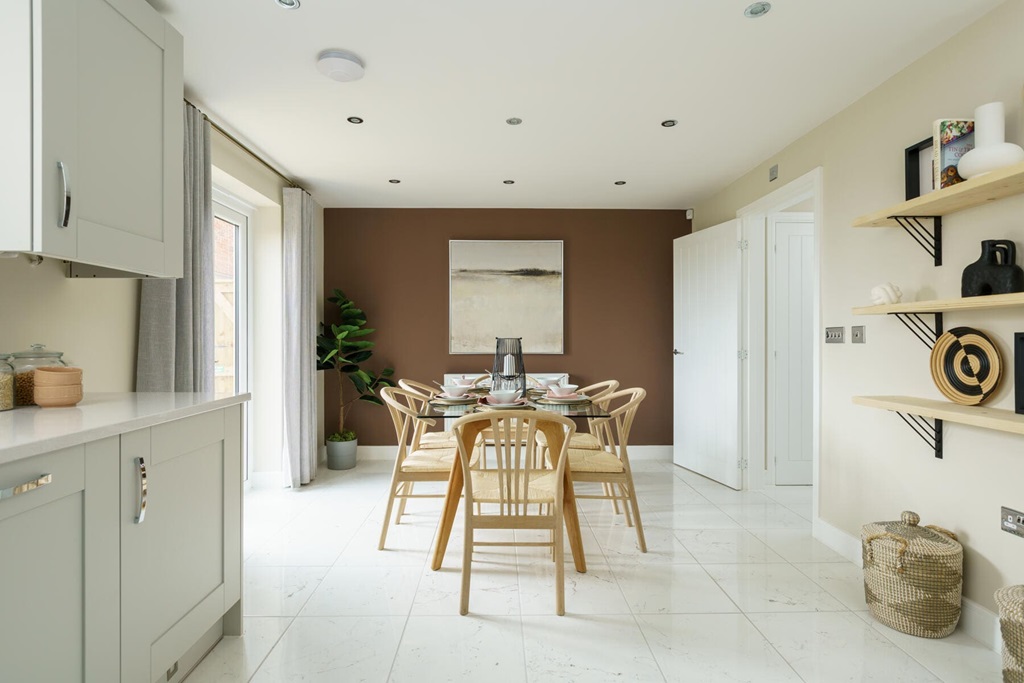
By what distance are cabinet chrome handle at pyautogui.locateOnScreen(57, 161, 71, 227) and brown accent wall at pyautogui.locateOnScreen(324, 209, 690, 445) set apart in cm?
389

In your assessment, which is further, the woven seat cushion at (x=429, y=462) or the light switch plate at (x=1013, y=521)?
the woven seat cushion at (x=429, y=462)

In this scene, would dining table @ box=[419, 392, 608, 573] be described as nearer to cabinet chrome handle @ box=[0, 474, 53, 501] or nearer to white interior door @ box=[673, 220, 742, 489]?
cabinet chrome handle @ box=[0, 474, 53, 501]

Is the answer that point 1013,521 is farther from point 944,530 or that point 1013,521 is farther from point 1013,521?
point 944,530

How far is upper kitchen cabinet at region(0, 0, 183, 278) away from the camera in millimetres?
1470

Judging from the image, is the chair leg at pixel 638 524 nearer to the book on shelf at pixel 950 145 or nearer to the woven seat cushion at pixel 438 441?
the woven seat cushion at pixel 438 441

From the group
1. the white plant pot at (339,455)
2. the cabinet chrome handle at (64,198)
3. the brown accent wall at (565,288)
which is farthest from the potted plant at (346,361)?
the cabinet chrome handle at (64,198)

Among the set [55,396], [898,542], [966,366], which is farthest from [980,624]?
[55,396]

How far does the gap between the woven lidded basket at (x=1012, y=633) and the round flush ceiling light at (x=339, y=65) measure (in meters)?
3.31

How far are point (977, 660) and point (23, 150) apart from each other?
3.60m

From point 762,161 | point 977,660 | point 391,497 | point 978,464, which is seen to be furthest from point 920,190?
point 391,497

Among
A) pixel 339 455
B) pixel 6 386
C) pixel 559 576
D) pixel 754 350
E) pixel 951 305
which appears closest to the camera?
pixel 6 386

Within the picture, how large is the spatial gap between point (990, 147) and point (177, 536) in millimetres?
3202

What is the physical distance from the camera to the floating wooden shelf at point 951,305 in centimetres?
192

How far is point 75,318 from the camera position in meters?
2.22
